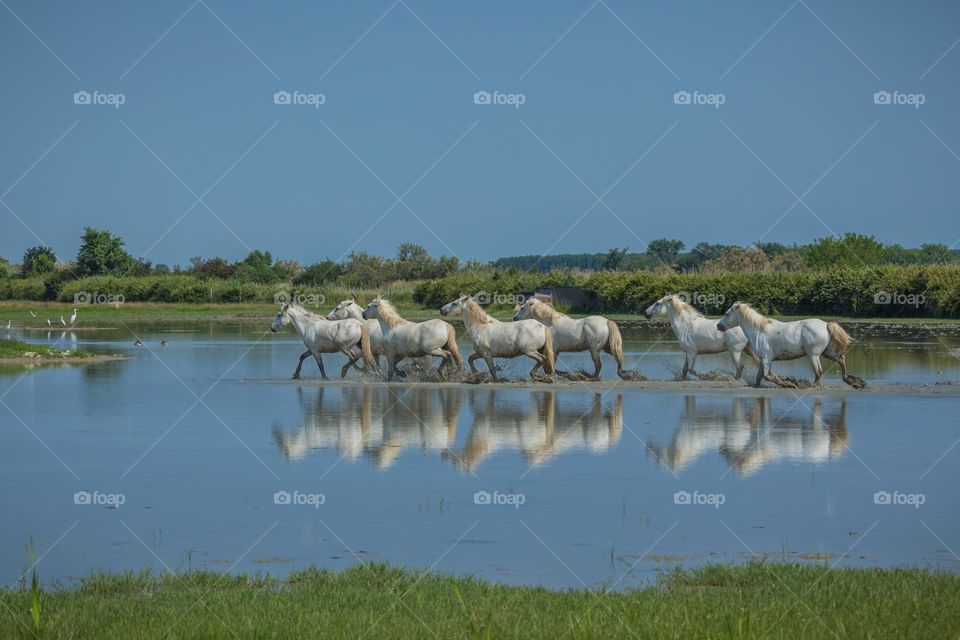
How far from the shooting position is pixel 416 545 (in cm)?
956

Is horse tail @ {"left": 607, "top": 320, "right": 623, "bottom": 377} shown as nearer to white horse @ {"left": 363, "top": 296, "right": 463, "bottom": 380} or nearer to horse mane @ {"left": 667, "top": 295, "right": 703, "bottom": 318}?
horse mane @ {"left": 667, "top": 295, "right": 703, "bottom": 318}

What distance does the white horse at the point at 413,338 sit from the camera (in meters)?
22.7

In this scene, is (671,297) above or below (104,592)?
above

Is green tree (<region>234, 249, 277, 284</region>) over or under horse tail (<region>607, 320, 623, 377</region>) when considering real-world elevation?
over

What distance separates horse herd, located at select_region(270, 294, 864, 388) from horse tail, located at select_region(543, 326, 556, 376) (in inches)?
0.7

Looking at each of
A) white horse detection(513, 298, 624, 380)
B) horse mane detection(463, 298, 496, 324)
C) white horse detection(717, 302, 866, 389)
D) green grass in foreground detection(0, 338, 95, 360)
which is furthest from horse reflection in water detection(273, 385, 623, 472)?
green grass in foreground detection(0, 338, 95, 360)

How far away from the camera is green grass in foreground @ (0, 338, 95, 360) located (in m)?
30.2

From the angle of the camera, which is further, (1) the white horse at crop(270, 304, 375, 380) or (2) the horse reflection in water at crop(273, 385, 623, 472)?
(1) the white horse at crop(270, 304, 375, 380)

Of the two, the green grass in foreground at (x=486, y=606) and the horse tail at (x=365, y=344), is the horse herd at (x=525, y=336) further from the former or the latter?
the green grass in foreground at (x=486, y=606)

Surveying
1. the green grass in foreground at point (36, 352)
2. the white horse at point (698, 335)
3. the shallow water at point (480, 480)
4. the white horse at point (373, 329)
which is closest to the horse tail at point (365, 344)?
the white horse at point (373, 329)

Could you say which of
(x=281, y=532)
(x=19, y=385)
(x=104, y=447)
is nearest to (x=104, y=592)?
(x=281, y=532)

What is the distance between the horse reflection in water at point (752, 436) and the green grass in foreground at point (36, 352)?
17.5 metres

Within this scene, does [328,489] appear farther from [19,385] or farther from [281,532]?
[19,385]

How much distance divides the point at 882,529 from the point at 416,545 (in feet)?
12.5
